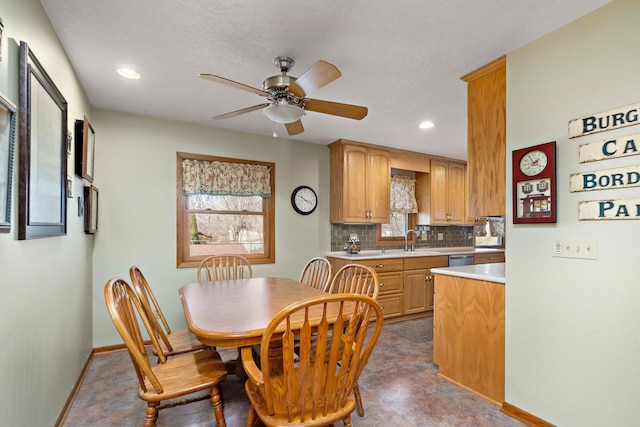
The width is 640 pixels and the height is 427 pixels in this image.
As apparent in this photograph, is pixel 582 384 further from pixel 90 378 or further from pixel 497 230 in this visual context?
pixel 90 378

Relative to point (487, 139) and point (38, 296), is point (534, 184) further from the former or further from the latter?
point (38, 296)

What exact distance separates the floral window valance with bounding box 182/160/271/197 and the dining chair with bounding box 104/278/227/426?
1.99 metres

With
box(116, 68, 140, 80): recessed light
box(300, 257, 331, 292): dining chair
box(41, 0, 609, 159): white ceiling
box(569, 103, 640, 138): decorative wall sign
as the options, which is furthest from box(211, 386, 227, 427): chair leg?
box(569, 103, 640, 138): decorative wall sign

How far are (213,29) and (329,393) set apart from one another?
6.69 ft

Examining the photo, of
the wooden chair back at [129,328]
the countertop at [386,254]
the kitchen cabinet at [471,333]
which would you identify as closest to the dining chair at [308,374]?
the wooden chair back at [129,328]

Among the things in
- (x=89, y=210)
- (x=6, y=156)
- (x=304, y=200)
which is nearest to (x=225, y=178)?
(x=304, y=200)

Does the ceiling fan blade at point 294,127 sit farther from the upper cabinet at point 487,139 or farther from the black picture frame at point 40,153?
the black picture frame at point 40,153

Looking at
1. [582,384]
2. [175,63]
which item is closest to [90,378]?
[175,63]

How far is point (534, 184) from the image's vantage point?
6.59 ft

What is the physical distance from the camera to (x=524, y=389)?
6.72 feet

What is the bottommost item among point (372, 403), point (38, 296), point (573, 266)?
point (372, 403)

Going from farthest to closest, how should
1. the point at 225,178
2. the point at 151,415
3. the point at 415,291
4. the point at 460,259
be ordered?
the point at 460,259 < the point at 415,291 < the point at 225,178 < the point at 151,415

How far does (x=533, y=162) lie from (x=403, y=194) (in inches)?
124

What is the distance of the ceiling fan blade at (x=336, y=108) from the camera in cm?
218
